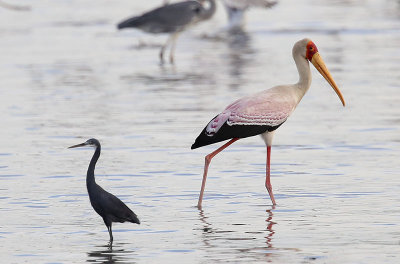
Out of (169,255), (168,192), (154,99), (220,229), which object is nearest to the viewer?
(169,255)

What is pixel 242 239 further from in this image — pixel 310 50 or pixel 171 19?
pixel 171 19

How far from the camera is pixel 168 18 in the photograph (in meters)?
25.5

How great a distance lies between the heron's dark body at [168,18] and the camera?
83.5 ft

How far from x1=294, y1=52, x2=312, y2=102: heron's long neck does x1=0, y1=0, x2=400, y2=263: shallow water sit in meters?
0.91

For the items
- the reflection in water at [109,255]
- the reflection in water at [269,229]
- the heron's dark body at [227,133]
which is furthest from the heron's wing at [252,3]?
the reflection in water at [109,255]

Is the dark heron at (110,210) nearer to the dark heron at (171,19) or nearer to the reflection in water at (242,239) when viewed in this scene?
the reflection in water at (242,239)

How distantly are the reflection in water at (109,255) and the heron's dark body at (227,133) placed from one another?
6.81ft

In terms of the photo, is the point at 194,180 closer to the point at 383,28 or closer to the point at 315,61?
the point at 315,61

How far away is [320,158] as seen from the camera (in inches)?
492

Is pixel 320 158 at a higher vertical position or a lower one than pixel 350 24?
higher

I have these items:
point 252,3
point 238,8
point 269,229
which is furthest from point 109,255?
point 238,8

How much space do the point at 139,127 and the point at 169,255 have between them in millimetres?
6637

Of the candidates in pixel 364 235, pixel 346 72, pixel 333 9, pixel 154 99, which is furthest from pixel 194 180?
pixel 333 9

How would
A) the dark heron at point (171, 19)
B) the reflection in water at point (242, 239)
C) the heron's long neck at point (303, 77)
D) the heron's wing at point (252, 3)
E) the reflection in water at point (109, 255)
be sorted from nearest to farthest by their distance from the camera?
1. the reflection in water at point (109, 255)
2. the reflection in water at point (242, 239)
3. the heron's long neck at point (303, 77)
4. the dark heron at point (171, 19)
5. the heron's wing at point (252, 3)
